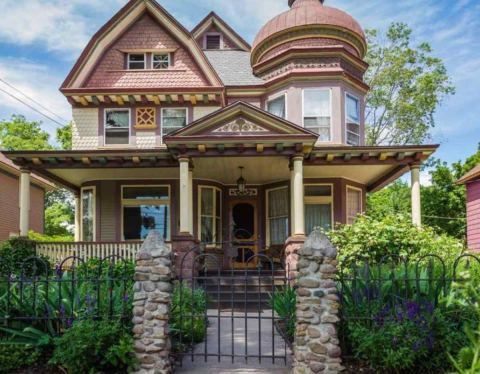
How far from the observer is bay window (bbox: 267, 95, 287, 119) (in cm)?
1398

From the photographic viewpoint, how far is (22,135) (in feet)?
104

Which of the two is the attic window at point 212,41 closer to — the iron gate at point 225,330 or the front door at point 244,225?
the front door at point 244,225

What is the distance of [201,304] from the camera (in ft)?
25.1

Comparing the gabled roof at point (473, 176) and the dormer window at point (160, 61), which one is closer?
the gabled roof at point (473, 176)

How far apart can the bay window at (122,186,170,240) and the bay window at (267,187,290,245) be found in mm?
3171

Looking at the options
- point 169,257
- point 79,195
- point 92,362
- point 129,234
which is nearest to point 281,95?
point 129,234

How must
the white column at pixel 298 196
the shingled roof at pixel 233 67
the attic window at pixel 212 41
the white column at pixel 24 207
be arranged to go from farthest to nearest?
the attic window at pixel 212 41 → the shingled roof at pixel 233 67 → the white column at pixel 24 207 → the white column at pixel 298 196

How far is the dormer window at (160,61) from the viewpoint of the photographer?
47.4 feet

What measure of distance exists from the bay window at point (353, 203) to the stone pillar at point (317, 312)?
27.9 ft

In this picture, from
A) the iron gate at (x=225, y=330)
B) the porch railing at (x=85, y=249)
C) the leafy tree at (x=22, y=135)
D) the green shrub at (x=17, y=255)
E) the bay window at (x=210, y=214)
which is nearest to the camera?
the iron gate at (x=225, y=330)

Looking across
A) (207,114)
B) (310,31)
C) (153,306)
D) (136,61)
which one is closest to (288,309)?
(153,306)

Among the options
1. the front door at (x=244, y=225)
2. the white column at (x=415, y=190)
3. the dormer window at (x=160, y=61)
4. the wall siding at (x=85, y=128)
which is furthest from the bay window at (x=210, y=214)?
the white column at (x=415, y=190)

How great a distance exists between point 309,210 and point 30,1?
9762mm

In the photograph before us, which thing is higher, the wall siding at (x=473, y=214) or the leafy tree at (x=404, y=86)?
the leafy tree at (x=404, y=86)
